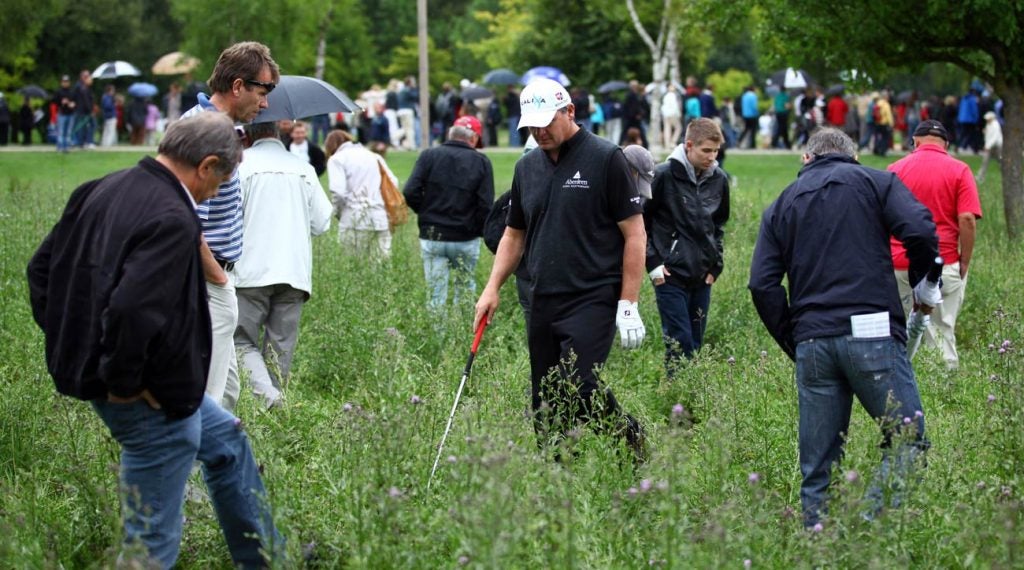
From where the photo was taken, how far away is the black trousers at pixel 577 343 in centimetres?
630

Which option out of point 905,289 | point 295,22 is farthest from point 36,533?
point 295,22

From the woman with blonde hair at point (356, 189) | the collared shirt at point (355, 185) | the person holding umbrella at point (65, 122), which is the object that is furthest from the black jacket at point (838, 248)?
the person holding umbrella at point (65, 122)

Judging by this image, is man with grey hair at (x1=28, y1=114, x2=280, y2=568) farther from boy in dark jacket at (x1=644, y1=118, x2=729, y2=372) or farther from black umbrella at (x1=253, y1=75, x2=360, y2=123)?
boy in dark jacket at (x1=644, y1=118, x2=729, y2=372)

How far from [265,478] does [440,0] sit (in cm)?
7015

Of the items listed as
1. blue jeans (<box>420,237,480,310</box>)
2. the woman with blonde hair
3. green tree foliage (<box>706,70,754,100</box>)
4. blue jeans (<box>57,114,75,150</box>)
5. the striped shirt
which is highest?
the striped shirt

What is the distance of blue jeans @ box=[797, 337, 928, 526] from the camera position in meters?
5.40

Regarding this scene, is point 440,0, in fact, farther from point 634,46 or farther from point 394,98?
point 394,98

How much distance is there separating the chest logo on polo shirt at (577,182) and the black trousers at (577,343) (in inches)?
19.7

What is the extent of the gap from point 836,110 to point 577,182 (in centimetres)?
2713

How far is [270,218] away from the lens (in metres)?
7.43

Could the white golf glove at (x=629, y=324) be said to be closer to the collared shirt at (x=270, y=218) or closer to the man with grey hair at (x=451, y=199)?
the collared shirt at (x=270, y=218)

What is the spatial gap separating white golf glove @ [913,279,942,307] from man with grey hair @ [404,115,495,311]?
5277 millimetres

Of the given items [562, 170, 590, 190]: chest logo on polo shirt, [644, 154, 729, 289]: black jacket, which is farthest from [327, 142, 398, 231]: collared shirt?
[562, 170, 590, 190]: chest logo on polo shirt

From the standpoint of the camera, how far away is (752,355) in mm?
8656
